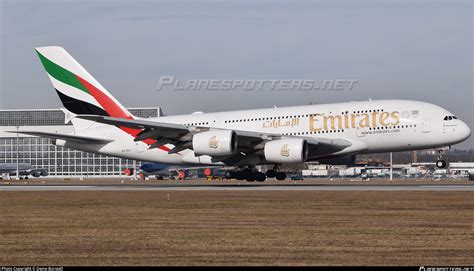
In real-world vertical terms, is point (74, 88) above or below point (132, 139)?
above

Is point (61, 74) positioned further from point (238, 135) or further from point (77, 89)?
point (238, 135)

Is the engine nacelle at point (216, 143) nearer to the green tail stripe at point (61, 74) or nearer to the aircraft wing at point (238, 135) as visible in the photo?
the aircraft wing at point (238, 135)

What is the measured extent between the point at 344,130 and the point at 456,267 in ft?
128

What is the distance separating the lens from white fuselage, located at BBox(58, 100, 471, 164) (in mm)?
53906

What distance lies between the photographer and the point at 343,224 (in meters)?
25.9

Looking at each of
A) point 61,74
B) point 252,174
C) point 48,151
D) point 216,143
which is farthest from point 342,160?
point 48,151

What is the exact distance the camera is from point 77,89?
60844 mm

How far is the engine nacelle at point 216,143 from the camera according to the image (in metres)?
53.4

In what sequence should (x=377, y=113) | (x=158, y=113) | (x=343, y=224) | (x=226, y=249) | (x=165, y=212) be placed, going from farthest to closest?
Answer: (x=158, y=113), (x=377, y=113), (x=165, y=212), (x=343, y=224), (x=226, y=249)

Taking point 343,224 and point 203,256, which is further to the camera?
point 343,224

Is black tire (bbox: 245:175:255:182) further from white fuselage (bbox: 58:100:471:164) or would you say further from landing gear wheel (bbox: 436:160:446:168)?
landing gear wheel (bbox: 436:160:446:168)

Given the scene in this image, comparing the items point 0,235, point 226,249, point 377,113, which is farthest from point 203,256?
point 377,113

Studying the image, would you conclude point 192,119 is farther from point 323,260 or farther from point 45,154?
point 45,154

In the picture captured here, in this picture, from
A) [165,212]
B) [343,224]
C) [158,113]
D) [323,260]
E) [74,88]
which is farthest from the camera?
[158,113]
